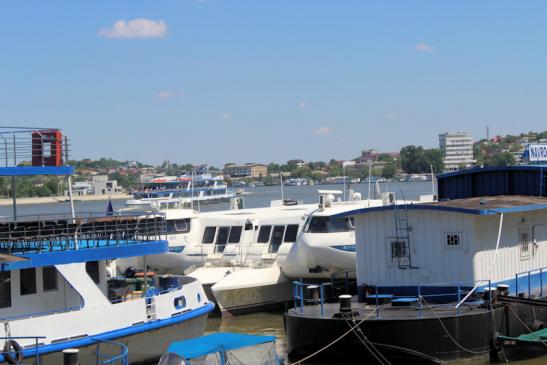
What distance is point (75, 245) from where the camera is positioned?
19.8 m

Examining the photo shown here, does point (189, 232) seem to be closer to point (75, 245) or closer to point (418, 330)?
point (75, 245)

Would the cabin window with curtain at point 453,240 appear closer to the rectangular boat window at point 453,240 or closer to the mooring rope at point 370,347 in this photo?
the rectangular boat window at point 453,240

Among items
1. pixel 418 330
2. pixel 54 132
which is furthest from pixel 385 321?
pixel 54 132

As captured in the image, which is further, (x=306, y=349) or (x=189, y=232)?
(x=189, y=232)

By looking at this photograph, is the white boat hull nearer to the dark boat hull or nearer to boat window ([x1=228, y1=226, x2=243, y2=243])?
boat window ([x1=228, y1=226, x2=243, y2=243])

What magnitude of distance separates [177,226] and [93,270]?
1398cm

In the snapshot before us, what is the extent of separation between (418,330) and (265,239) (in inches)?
587

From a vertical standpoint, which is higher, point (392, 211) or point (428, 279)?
point (392, 211)

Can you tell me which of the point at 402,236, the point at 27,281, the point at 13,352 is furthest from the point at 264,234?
the point at 13,352

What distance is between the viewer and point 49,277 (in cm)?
1977

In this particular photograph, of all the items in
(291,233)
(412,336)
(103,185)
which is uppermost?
(103,185)

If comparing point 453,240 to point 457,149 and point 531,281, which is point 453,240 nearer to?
point 531,281

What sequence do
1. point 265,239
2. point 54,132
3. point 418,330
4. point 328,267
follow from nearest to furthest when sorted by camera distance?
point 418,330, point 54,132, point 328,267, point 265,239

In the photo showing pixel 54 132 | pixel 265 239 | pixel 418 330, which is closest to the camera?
pixel 418 330
